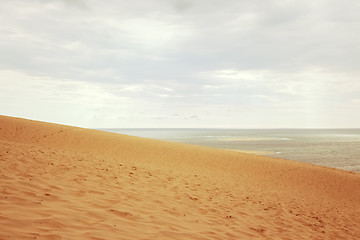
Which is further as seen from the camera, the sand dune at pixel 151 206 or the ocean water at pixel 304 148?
the ocean water at pixel 304 148

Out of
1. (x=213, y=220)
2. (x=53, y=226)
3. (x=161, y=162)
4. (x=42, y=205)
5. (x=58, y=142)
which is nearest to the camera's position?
(x=53, y=226)

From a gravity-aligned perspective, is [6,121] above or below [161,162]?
above

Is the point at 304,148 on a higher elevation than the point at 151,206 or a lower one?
lower

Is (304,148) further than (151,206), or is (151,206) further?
(304,148)

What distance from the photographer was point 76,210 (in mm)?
5508

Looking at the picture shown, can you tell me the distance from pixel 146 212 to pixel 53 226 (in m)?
2.40

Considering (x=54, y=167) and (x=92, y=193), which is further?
(x=54, y=167)

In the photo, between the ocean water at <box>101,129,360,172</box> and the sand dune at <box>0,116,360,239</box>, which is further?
the ocean water at <box>101,129,360,172</box>

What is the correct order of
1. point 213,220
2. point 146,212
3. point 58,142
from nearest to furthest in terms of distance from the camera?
point 146,212 → point 213,220 → point 58,142

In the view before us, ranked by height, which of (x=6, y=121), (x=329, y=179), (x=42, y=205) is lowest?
(x=329, y=179)

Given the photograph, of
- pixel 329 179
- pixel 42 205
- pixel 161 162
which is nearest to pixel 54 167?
pixel 42 205

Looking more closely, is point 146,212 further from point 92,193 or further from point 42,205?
point 42,205

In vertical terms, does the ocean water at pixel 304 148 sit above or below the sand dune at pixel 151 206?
below

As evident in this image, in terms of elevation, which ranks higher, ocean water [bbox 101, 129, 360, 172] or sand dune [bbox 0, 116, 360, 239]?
sand dune [bbox 0, 116, 360, 239]
